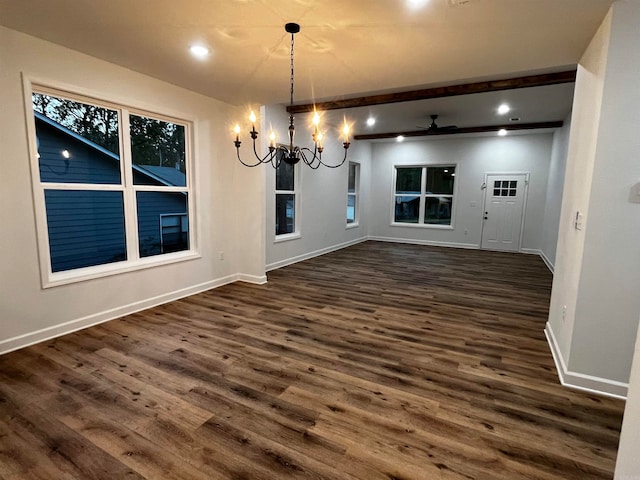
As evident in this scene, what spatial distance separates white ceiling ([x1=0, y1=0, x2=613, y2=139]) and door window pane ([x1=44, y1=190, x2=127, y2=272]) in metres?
1.36

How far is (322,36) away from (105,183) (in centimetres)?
263

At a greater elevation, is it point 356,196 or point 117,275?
point 356,196

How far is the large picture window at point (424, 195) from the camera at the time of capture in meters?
8.65

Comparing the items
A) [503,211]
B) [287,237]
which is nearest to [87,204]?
[287,237]

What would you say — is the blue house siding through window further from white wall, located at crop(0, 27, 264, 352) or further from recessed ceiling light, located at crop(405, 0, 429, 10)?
recessed ceiling light, located at crop(405, 0, 429, 10)

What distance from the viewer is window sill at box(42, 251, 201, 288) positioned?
9.85 ft

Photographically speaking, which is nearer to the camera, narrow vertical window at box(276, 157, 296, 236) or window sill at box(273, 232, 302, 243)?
window sill at box(273, 232, 302, 243)

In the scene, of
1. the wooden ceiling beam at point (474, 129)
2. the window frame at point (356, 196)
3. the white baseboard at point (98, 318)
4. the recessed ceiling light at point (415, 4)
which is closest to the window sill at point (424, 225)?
the window frame at point (356, 196)

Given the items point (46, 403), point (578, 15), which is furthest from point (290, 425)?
point (578, 15)

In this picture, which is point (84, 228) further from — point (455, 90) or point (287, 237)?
point (455, 90)

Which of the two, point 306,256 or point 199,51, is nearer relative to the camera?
point 199,51

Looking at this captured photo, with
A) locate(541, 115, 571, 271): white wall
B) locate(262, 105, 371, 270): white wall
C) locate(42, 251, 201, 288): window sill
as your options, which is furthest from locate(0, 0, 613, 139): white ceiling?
locate(541, 115, 571, 271): white wall

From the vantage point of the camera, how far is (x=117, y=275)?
3.46 meters

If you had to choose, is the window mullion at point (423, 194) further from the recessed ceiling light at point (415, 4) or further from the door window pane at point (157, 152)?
the recessed ceiling light at point (415, 4)
